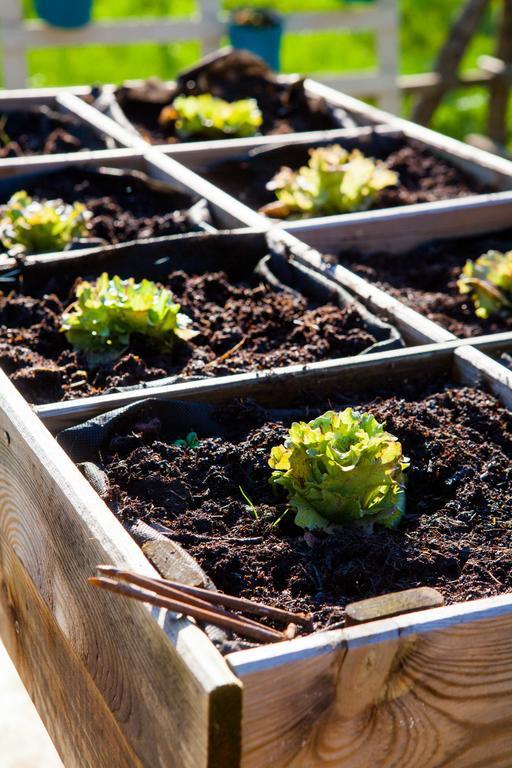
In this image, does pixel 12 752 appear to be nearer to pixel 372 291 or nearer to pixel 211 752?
pixel 372 291

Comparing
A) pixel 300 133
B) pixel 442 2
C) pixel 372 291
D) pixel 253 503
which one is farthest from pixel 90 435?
pixel 442 2

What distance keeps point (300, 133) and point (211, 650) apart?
12.0 feet

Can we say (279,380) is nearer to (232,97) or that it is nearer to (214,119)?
(214,119)

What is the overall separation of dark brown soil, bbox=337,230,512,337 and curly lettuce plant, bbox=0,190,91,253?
89 centimetres

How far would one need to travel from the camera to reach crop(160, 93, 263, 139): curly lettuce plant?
4621 millimetres

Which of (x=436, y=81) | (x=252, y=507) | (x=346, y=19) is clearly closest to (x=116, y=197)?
(x=252, y=507)

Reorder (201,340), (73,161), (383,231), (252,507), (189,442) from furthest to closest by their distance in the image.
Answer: (73,161), (383,231), (201,340), (189,442), (252,507)

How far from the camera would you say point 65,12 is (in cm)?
666

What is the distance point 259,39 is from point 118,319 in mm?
4701

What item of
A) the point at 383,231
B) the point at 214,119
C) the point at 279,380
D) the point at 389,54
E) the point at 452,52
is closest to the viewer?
the point at 279,380

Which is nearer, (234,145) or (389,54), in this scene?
(234,145)

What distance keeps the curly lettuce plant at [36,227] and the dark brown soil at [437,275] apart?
0.89 metres

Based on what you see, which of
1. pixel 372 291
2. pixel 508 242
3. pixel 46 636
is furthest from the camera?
pixel 508 242

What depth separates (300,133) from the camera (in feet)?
15.4
